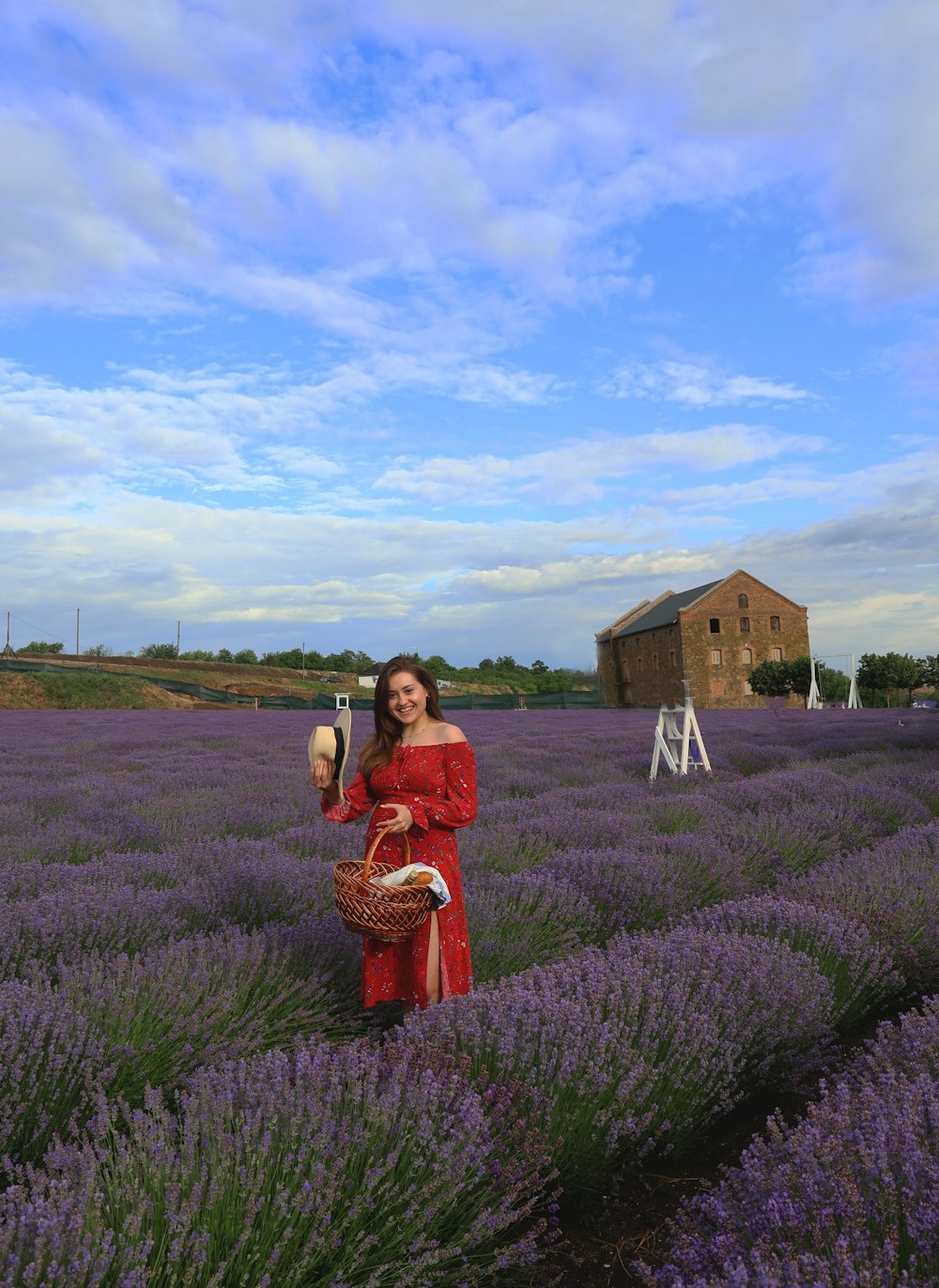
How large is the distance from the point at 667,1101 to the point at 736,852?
108 inches

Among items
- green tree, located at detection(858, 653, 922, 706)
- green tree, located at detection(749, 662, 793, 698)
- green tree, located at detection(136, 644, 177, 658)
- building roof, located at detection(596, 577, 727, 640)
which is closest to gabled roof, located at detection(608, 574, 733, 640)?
building roof, located at detection(596, 577, 727, 640)

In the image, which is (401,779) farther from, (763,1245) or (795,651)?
(795,651)

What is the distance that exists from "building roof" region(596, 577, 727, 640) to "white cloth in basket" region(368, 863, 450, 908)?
1749 inches

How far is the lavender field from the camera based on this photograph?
139cm

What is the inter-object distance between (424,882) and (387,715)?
0.59 m

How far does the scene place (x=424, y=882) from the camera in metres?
2.40

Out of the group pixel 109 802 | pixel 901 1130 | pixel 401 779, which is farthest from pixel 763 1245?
pixel 109 802

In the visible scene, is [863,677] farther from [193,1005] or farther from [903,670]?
[193,1005]

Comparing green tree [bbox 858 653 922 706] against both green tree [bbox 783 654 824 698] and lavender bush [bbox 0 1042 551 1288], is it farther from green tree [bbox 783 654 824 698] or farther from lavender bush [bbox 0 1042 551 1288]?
lavender bush [bbox 0 1042 551 1288]

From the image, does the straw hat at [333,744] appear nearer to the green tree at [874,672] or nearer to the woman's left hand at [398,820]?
the woman's left hand at [398,820]

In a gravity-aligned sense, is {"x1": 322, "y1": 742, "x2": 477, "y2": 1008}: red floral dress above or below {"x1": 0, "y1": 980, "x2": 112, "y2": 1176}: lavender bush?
above

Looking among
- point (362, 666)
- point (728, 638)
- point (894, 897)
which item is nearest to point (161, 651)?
point (362, 666)

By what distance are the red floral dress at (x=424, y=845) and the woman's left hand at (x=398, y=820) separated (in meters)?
0.04

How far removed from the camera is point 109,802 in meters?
6.21
